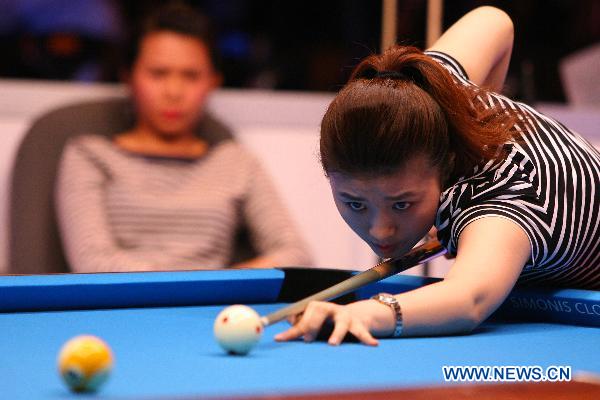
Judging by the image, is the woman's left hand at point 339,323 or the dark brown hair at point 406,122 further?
the dark brown hair at point 406,122

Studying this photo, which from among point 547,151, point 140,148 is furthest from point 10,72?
point 547,151

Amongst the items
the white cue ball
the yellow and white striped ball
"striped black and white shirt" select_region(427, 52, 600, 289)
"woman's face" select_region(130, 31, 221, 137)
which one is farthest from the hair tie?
"woman's face" select_region(130, 31, 221, 137)

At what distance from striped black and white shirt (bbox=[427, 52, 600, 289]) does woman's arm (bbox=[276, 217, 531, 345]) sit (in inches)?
2.3

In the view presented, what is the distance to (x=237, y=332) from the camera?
1656 millimetres

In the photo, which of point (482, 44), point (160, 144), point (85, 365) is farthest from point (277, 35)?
point (85, 365)

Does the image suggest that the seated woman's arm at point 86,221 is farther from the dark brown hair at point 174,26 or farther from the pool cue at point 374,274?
the pool cue at point 374,274

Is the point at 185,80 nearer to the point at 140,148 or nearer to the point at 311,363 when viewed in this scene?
the point at 140,148

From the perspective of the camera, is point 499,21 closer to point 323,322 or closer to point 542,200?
point 542,200

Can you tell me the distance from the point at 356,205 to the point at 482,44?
3.11 feet

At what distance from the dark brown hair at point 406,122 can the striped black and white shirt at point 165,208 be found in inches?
87.4

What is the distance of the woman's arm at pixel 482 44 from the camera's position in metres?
2.70

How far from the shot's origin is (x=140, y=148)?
4.44 meters

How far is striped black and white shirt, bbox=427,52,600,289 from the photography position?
2.02 metres

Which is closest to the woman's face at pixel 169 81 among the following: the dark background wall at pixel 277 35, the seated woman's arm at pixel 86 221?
the seated woman's arm at pixel 86 221
